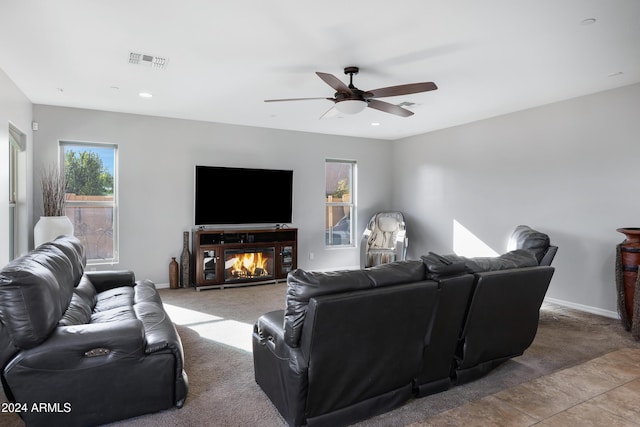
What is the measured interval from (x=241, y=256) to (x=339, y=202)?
7.49ft

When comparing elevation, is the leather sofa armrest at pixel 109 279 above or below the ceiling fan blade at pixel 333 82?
below

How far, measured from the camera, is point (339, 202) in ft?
24.3

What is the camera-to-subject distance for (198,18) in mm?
2742

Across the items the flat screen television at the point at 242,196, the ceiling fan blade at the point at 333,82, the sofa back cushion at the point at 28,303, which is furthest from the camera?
the flat screen television at the point at 242,196

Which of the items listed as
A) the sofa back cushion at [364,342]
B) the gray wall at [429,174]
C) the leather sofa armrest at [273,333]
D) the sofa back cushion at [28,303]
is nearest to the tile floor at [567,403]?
the sofa back cushion at [364,342]

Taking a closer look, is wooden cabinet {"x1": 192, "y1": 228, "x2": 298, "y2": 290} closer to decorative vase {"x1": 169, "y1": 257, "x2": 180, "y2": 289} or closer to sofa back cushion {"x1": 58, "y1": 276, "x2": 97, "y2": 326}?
decorative vase {"x1": 169, "y1": 257, "x2": 180, "y2": 289}

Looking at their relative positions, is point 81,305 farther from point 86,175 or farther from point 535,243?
point 535,243

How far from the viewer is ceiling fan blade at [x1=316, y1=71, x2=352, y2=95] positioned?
3111 millimetres

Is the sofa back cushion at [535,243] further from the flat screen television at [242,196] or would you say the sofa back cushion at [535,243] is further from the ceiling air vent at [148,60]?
the ceiling air vent at [148,60]

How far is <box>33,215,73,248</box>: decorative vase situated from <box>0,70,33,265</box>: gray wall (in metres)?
0.20

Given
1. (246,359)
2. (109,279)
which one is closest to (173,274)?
(109,279)

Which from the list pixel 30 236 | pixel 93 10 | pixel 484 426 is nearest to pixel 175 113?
pixel 30 236

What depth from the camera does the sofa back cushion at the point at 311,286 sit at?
203cm

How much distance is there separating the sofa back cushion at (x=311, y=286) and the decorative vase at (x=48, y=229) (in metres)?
3.87
